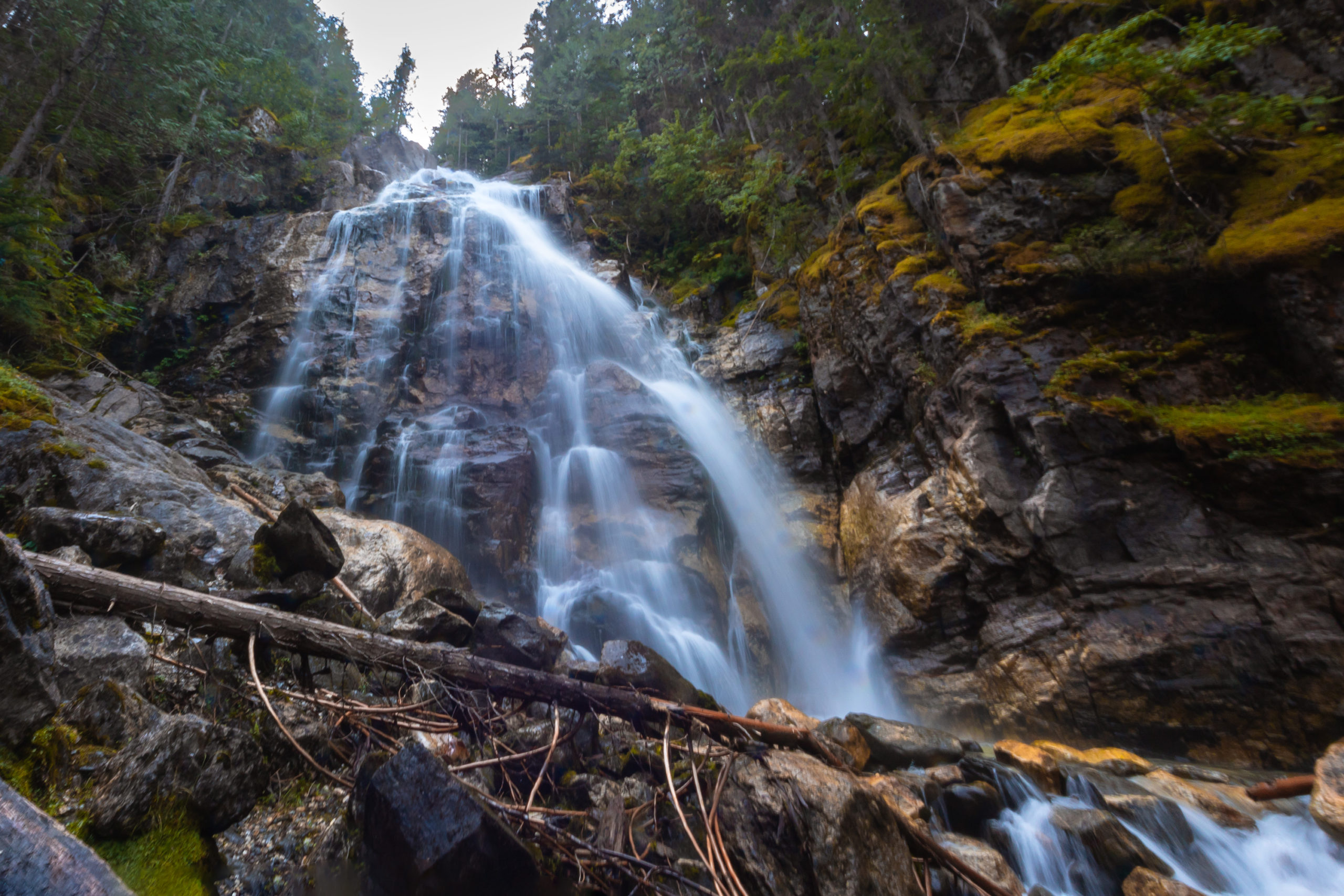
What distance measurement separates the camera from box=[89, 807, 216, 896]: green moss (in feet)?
5.49

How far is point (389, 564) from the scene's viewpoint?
6328mm

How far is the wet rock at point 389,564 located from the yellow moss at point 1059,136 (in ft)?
33.1

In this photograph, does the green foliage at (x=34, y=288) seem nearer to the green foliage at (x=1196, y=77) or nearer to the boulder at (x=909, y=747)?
the boulder at (x=909, y=747)

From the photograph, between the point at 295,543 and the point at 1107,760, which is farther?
the point at 1107,760

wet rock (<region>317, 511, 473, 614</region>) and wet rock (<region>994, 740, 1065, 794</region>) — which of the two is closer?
wet rock (<region>994, 740, 1065, 794</region>)

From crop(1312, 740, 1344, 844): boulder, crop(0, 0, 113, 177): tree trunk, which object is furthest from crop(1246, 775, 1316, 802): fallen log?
crop(0, 0, 113, 177): tree trunk

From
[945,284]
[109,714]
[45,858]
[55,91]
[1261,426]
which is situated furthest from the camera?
[55,91]

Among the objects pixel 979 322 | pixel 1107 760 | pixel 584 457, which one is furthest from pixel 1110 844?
pixel 584 457

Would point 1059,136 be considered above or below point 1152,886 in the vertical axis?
above

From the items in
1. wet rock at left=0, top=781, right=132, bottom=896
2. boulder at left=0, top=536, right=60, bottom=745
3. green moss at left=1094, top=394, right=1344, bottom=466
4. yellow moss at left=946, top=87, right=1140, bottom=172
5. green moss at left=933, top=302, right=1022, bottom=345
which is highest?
yellow moss at left=946, top=87, right=1140, bottom=172

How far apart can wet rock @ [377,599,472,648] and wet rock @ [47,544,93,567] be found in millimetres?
1784

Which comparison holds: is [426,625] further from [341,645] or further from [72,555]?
[72,555]

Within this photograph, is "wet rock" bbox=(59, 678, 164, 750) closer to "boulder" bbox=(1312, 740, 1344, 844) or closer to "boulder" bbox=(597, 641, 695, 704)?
"boulder" bbox=(597, 641, 695, 704)

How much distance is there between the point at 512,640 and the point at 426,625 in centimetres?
72
